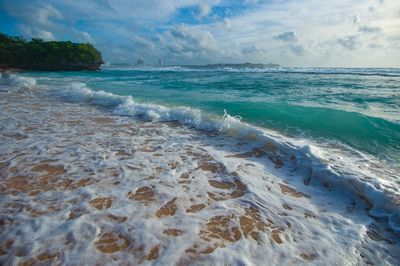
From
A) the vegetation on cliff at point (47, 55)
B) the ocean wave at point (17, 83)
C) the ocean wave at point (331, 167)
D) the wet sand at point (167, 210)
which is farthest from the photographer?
the vegetation on cliff at point (47, 55)

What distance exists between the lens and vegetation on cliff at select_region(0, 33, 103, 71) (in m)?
62.1

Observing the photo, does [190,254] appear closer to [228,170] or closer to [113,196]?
[113,196]

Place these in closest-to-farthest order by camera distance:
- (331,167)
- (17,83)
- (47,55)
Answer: (331,167) → (17,83) → (47,55)

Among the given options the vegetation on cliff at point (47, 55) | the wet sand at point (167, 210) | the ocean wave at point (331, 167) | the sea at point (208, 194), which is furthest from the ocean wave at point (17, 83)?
the vegetation on cliff at point (47, 55)

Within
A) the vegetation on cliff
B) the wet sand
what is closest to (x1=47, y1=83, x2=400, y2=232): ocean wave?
the wet sand

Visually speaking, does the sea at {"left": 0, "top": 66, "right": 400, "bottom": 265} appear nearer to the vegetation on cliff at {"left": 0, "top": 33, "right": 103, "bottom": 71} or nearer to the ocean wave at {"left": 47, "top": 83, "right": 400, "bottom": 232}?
the ocean wave at {"left": 47, "top": 83, "right": 400, "bottom": 232}

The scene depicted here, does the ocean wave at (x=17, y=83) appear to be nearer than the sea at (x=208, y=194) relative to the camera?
No

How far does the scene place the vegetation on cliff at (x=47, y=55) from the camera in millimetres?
62125

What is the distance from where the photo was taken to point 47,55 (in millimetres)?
65438

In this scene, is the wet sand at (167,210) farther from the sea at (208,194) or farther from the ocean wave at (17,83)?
the ocean wave at (17,83)

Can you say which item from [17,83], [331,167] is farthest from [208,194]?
[17,83]

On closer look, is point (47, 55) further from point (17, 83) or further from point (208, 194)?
point (208, 194)

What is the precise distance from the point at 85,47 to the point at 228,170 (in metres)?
77.0

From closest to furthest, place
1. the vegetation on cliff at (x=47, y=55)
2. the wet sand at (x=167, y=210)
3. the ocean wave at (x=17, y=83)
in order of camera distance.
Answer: the wet sand at (x=167, y=210), the ocean wave at (x=17, y=83), the vegetation on cliff at (x=47, y=55)
